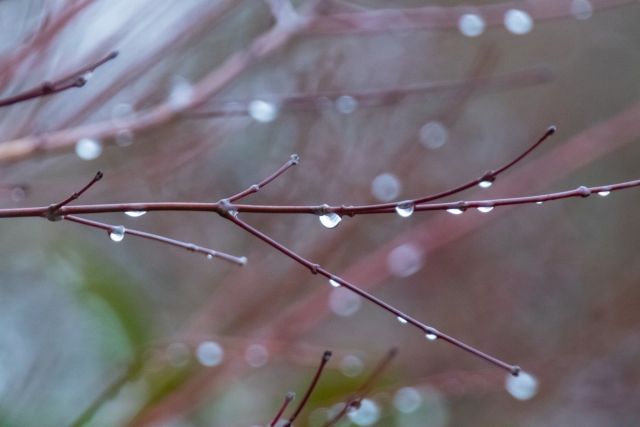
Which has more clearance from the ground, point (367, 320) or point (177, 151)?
point (177, 151)

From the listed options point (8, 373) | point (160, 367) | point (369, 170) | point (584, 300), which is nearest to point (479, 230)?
point (584, 300)

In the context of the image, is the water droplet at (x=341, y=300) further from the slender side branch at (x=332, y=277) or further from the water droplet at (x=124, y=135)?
the slender side branch at (x=332, y=277)

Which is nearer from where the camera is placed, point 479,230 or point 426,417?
point 426,417

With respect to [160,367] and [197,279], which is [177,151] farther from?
[197,279]

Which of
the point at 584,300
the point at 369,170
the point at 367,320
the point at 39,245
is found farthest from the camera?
the point at 367,320

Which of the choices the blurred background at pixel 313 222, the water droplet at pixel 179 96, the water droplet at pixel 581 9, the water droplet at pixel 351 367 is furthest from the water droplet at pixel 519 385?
the water droplet at pixel 179 96

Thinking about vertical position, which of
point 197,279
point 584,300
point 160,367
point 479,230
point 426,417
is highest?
point 160,367

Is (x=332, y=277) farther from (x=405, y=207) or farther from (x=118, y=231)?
(x=118, y=231)
